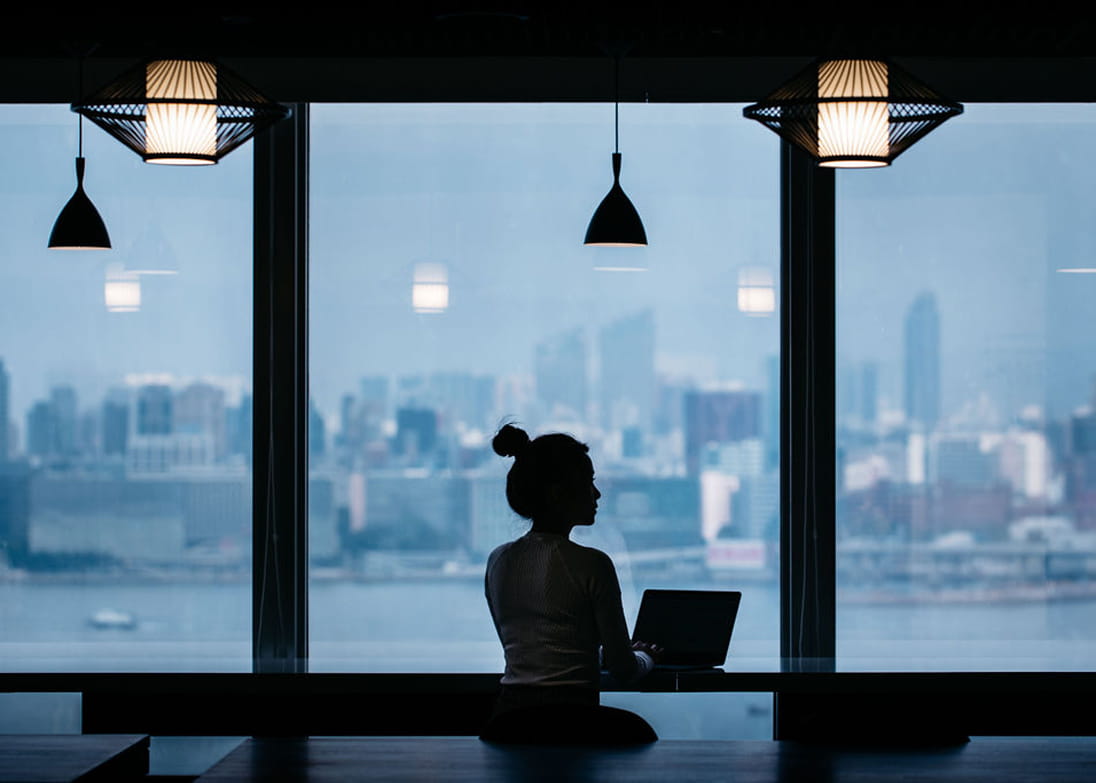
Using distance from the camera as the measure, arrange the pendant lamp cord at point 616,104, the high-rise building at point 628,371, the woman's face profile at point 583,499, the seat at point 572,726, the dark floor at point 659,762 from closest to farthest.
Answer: the dark floor at point 659,762 → the seat at point 572,726 → the woman's face profile at point 583,499 → the pendant lamp cord at point 616,104 → the high-rise building at point 628,371

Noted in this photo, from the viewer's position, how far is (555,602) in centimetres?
319

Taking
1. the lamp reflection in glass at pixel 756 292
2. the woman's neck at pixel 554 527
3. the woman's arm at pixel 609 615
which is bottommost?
the woman's arm at pixel 609 615

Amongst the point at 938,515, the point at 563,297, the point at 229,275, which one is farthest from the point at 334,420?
the point at 938,515

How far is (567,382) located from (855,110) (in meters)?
2.54

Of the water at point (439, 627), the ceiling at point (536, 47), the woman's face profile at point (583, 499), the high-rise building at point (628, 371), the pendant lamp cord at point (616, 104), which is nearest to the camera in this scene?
the woman's face profile at point (583, 499)

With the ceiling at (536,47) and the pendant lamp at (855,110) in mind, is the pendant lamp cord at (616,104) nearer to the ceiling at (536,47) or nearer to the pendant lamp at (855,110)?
the ceiling at (536,47)

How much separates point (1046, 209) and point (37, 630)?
436cm

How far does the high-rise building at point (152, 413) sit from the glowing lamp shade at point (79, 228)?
1027 millimetres

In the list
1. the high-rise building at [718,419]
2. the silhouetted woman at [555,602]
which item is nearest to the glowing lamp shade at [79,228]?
Result: the silhouetted woman at [555,602]

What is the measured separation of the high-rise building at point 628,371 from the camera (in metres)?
5.35

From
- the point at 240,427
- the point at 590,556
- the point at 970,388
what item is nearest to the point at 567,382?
the point at 240,427

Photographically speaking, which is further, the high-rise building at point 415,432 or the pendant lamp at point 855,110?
the high-rise building at point 415,432

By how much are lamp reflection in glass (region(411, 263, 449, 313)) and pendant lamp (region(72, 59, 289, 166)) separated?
2.22 m

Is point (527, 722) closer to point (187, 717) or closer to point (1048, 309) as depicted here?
point (187, 717)
